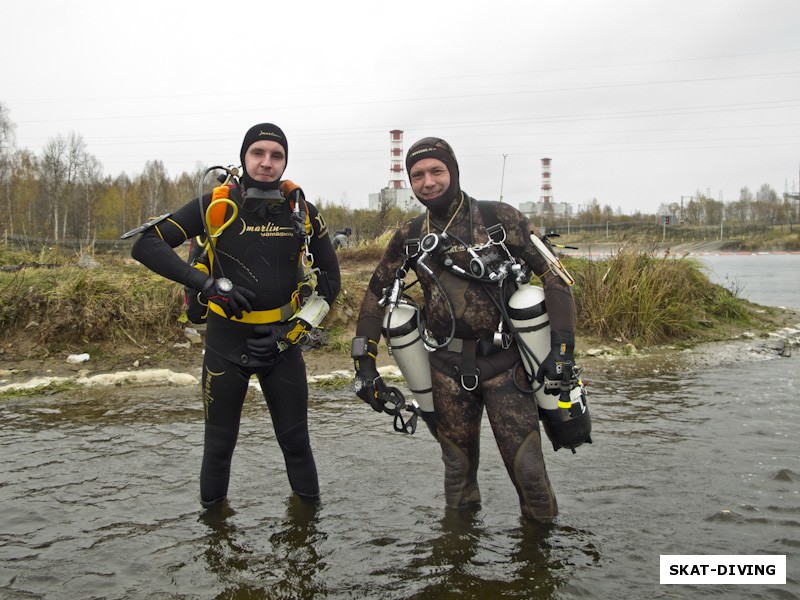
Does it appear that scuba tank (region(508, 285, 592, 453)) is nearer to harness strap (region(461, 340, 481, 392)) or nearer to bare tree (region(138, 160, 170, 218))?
harness strap (region(461, 340, 481, 392))

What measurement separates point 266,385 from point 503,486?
174 cm

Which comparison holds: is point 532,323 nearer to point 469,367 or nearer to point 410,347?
point 469,367

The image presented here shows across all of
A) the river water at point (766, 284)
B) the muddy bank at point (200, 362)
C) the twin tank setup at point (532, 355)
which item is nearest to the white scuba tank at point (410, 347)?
the twin tank setup at point (532, 355)

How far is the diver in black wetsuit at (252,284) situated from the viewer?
139 inches

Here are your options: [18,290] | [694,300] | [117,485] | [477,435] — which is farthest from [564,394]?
[694,300]

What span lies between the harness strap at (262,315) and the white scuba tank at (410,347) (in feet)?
1.93

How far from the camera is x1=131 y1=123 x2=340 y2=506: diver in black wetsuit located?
3.54 m

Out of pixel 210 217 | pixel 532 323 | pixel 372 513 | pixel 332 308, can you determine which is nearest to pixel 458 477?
pixel 372 513

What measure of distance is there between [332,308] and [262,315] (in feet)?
18.1

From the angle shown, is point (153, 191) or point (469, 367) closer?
point (469, 367)

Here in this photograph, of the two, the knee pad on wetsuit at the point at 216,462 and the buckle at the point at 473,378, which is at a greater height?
the buckle at the point at 473,378

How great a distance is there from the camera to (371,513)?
12.9 feet

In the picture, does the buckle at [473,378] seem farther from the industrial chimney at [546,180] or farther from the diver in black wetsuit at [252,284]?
the industrial chimney at [546,180]

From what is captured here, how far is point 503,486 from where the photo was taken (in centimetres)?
430
